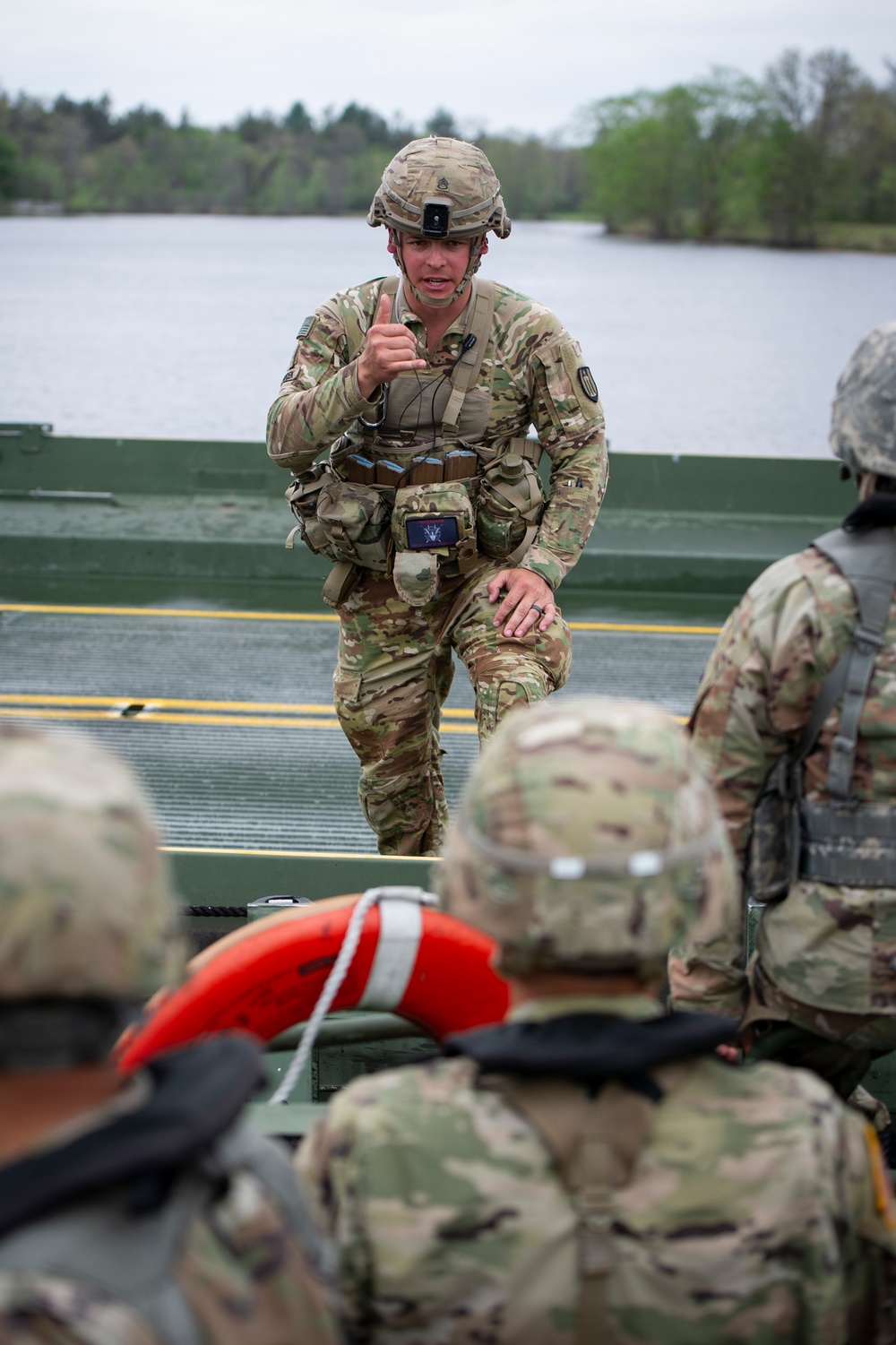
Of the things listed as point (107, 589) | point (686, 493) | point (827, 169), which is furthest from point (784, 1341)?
point (827, 169)

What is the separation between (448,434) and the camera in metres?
3.86

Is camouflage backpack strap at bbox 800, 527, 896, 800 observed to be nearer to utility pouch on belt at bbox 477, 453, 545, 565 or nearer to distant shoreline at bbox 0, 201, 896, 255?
utility pouch on belt at bbox 477, 453, 545, 565

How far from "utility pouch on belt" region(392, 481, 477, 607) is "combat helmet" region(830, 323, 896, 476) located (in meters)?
1.63

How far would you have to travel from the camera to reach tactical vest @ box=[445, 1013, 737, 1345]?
137 centimetres

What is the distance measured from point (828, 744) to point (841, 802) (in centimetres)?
9

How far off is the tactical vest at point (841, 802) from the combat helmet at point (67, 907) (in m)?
1.23

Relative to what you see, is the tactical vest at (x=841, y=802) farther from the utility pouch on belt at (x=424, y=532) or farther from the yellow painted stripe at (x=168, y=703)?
the yellow painted stripe at (x=168, y=703)

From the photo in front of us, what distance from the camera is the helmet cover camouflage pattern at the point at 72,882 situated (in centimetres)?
117

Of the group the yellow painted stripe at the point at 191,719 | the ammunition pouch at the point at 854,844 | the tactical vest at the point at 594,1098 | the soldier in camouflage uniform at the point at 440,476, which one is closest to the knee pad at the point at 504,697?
the soldier in camouflage uniform at the point at 440,476

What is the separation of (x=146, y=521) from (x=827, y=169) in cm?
3164

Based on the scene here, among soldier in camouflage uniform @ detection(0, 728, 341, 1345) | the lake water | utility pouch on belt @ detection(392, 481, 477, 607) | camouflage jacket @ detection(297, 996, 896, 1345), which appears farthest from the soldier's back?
the lake water

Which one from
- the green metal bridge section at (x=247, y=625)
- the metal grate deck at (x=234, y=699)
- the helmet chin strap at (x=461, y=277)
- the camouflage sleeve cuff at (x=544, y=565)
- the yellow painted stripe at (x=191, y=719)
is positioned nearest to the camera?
the helmet chin strap at (x=461, y=277)

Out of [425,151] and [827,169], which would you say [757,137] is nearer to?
[827,169]

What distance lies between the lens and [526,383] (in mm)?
3844
